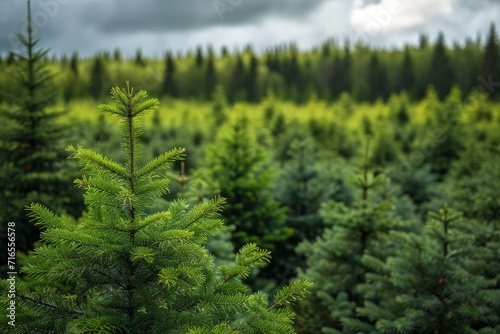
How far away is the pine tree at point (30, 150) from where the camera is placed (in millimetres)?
6641

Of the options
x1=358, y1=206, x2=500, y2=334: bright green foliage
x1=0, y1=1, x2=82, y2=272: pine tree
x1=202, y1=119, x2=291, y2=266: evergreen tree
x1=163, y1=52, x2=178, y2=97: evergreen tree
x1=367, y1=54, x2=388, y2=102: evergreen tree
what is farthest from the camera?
x1=163, y1=52, x2=178, y2=97: evergreen tree

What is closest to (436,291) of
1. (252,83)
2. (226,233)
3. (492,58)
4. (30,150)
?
(226,233)

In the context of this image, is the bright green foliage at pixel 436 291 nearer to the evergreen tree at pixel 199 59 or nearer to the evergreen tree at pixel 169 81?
the evergreen tree at pixel 169 81

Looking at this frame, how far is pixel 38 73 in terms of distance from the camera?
286 inches

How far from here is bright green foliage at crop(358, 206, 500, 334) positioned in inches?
171

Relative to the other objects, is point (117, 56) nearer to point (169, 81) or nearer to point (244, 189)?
point (169, 81)

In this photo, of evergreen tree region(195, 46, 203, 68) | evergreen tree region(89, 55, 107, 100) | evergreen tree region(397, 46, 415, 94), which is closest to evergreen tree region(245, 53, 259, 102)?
evergreen tree region(195, 46, 203, 68)

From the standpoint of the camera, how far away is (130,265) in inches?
105

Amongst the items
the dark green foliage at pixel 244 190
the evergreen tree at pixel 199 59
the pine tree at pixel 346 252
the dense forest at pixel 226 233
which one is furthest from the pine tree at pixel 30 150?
the evergreen tree at pixel 199 59

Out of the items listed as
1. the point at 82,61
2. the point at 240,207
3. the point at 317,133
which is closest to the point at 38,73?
the point at 240,207

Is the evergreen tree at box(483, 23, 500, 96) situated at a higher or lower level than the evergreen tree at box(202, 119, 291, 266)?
higher

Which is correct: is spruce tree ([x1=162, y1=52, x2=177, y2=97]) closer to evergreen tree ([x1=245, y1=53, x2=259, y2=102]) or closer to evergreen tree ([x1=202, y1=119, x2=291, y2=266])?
evergreen tree ([x1=245, y1=53, x2=259, y2=102])

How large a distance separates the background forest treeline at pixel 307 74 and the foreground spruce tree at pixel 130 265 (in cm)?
5456

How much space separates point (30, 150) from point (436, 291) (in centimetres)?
666
